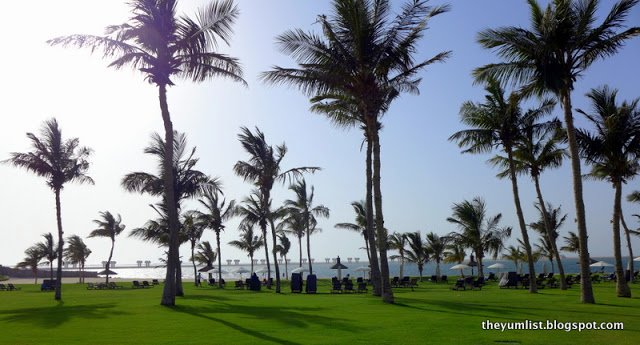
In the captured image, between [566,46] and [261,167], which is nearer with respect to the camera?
[566,46]

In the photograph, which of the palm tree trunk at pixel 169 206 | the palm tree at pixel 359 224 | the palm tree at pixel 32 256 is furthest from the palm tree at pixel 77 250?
the palm tree trunk at pixel 169 206

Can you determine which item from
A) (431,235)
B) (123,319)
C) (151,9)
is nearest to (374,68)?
(151,9)

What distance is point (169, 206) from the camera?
62.2 ft

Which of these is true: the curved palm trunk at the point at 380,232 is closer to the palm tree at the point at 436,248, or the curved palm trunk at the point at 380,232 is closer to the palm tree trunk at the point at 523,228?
the palm tree trunk at the point at 523,228

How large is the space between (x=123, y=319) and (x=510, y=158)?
19.1 metres

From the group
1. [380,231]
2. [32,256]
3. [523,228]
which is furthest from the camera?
[32,256]

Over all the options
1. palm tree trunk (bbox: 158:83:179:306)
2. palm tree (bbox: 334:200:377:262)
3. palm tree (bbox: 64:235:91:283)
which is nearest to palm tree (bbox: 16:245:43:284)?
palm tree (bbox: 64:235:91:283)

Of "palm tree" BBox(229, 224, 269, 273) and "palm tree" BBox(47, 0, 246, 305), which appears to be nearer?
"palm tree" BBox(47, 0, 246, 305)

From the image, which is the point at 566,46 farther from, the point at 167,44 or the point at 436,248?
the point at 436,248

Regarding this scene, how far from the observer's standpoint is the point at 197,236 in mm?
46344

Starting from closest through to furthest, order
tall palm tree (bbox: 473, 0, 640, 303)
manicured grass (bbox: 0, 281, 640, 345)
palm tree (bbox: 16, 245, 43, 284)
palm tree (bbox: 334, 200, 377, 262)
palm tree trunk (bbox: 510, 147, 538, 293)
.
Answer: manicured grass (bbox: 0, 281, 640, 345)
tall palm tree (bbox: 473, 0, 640, 303)
palm tree trunk (bbox: 510, 147, 538, 293)
palm tree (bbox: 334, 200, 377, 262)
palm tree (bbox: 16, 245, 43, 284)

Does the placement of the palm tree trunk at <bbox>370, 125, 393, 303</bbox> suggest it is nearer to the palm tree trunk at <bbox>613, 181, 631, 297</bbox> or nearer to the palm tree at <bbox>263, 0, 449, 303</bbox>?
the palm tree at <bbox>263, 0, 449, 303</bbox>

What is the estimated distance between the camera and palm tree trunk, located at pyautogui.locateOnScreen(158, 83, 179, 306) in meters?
18.7

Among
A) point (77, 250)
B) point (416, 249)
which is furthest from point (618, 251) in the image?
point (77, 250)
